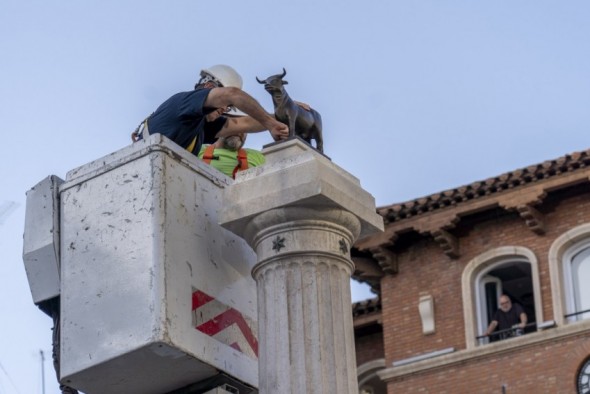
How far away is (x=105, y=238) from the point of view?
11.4 m

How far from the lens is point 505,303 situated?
37.4 meters

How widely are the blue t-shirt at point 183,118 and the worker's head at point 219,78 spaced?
43cm

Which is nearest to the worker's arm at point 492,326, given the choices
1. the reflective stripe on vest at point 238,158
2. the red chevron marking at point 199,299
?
the reflective stripe on vest at point 238,158

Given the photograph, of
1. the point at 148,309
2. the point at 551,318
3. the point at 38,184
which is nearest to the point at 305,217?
the point at 148,309

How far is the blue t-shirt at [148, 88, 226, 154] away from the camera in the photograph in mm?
12086

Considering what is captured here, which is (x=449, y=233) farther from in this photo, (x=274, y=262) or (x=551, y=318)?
(x=274, y=262)

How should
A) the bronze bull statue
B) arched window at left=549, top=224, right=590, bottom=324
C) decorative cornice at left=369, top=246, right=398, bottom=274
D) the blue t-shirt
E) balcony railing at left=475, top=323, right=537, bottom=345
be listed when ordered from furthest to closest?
decorative cornice at left=369, top=246, right=398, bottom=274 → balcony railing at left=475, top=323, right=537, bottom=345 → arched window at left=549, top=224, right=590, bottom=324 → the blue t-shirt → the bronze bull statue

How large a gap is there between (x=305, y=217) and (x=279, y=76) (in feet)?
3.04

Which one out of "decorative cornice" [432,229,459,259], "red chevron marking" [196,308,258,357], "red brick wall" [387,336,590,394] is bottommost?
"red chevron marking" [196,308,258,357]

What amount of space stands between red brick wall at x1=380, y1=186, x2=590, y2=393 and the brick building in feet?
0.06

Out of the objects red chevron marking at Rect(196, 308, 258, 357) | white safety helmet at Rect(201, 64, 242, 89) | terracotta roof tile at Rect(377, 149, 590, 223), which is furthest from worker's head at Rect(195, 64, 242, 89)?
terracotta roof tile at Rect(377, 149, 590, 223)

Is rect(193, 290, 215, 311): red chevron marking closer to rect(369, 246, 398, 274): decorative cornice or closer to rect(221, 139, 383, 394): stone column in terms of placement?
rect(221, 139, 383, 394): stone column

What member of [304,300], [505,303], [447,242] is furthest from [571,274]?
[304,300]

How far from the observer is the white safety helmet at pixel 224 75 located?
1268 cm
